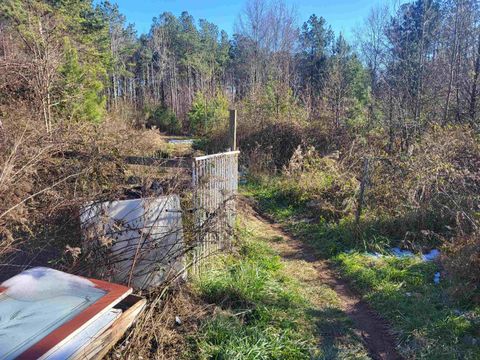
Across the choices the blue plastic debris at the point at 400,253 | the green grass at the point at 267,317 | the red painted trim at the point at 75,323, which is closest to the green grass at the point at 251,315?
the green grass at the point at 267,317

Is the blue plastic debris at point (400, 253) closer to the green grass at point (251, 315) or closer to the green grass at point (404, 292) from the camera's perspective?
the green grass at point (404, 292)

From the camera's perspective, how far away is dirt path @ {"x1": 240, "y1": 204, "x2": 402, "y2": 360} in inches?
140

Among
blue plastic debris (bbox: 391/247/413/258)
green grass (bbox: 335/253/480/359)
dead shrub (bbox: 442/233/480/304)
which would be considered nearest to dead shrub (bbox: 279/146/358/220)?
blue plastic debris (bbox: 391/247/413/258)

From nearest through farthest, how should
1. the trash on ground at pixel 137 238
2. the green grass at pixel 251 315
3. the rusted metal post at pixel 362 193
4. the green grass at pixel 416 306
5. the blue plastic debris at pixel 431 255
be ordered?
1. the green grass at pixel 251 315
2. the green grass at pixel 416 306
3. the trash on ground at pixel 137 238
4. the blue plastic debris at pixel 431 255
5. the rusted metal post at pixel 362 193

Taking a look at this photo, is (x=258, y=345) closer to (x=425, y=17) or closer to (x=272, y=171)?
(x=272, y=171)

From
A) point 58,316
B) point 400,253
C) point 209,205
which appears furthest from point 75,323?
point 400,253

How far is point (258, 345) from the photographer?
323 centimetres

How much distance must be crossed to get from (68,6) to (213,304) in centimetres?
2330

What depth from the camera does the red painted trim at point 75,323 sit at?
5.88 feet

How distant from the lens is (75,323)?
2.03 meters

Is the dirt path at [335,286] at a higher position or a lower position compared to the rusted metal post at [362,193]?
lower

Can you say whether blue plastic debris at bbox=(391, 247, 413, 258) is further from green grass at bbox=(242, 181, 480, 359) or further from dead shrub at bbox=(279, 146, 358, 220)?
dead shrub at bbox=(279, 146, 358, 220)

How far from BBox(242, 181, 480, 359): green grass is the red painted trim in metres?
2.79

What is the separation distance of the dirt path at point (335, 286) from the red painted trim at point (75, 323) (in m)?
2.54
